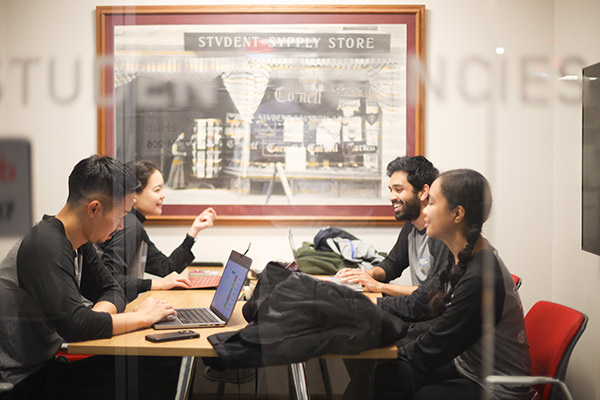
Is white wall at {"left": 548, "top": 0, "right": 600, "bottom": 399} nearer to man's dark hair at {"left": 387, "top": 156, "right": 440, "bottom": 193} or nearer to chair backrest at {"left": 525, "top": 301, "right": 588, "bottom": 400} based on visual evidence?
chair backrest at {"left": 525, "top": 301, "right": 588, "bottom": 400}

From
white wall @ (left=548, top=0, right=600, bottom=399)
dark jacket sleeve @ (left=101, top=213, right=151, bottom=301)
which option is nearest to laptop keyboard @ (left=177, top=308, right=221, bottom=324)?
dark jacket sleeve @ (left=101, top=213, right=151, bottom=301)

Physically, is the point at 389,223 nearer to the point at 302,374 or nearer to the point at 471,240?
the point at 471,240

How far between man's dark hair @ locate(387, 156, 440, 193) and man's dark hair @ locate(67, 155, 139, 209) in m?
0.95

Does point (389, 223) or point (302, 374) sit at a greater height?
point (389, 223)

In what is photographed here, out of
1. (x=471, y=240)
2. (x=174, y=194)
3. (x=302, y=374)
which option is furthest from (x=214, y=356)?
(x=471, y=240)

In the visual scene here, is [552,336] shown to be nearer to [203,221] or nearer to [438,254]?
[438,254]

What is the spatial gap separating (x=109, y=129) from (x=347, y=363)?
118cm

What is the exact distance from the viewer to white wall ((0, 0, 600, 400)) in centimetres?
182

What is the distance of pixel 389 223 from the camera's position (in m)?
1.97

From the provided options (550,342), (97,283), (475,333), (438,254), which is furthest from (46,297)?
(550,342)

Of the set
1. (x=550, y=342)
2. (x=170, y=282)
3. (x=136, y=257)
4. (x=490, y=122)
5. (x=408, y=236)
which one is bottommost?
(x=550, y=342)

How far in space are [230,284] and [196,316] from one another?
17cm

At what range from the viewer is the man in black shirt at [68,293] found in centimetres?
177

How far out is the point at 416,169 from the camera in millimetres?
1926
